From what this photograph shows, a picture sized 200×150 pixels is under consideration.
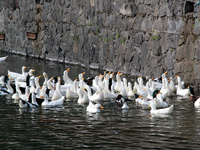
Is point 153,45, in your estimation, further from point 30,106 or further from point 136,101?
point 30,106

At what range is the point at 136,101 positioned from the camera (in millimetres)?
11602

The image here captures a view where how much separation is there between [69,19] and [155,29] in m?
6.06

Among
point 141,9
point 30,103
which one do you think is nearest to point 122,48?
point 141,9

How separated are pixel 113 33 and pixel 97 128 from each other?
30.1ft

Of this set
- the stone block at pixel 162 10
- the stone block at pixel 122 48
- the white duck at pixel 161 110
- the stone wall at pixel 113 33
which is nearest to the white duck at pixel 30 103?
the white duck at pixel 161 110

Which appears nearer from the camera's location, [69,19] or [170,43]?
[170,43]

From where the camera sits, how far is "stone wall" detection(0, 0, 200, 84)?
45.4 feet

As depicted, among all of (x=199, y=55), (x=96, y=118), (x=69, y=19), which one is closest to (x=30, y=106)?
(x=96, y=118)

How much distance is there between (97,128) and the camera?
28.5 feet

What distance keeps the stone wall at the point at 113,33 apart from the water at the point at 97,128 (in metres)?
3.02

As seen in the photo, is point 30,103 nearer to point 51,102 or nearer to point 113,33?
point 51,102

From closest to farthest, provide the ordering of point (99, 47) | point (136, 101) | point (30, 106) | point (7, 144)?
1. point (7, 144)
2. point (30, 106)
3. point (136, 101)
4. point (99, 47)

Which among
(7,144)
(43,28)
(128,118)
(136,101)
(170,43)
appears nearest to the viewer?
(7,144)

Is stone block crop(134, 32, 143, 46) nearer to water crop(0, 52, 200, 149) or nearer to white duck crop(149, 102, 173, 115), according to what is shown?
water crop(0, 52, 200, 149)
